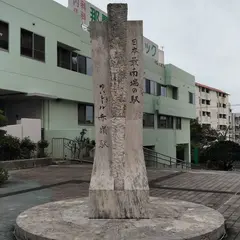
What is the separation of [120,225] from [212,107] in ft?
268

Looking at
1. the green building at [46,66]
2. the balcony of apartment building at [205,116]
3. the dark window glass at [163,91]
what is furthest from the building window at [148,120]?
the balcony of apartment building at [205,116]

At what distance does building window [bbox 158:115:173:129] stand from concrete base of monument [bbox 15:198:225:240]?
3160 cm

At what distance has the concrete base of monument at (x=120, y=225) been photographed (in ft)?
17.0

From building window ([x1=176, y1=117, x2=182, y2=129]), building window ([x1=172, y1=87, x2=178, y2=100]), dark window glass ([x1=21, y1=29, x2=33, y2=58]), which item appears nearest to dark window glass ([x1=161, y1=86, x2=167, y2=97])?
building window ([x1=172, y1=87, x2=178, y2=100])

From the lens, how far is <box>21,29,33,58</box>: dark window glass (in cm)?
2017

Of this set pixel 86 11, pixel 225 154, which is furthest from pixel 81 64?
pixel 225 154

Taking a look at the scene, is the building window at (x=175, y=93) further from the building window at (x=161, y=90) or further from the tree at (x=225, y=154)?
the tree at (x=225, y=154)

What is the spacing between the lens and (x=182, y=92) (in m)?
43.2

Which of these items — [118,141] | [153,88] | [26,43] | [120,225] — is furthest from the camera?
[153,88]

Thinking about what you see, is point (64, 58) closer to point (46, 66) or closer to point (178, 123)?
point (46, 66)

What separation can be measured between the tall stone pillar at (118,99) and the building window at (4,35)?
13.6 m

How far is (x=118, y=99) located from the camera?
6.38m

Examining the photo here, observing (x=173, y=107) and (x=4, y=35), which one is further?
(x=173, y=107)

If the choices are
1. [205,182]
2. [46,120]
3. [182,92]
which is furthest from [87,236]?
[182,92]
